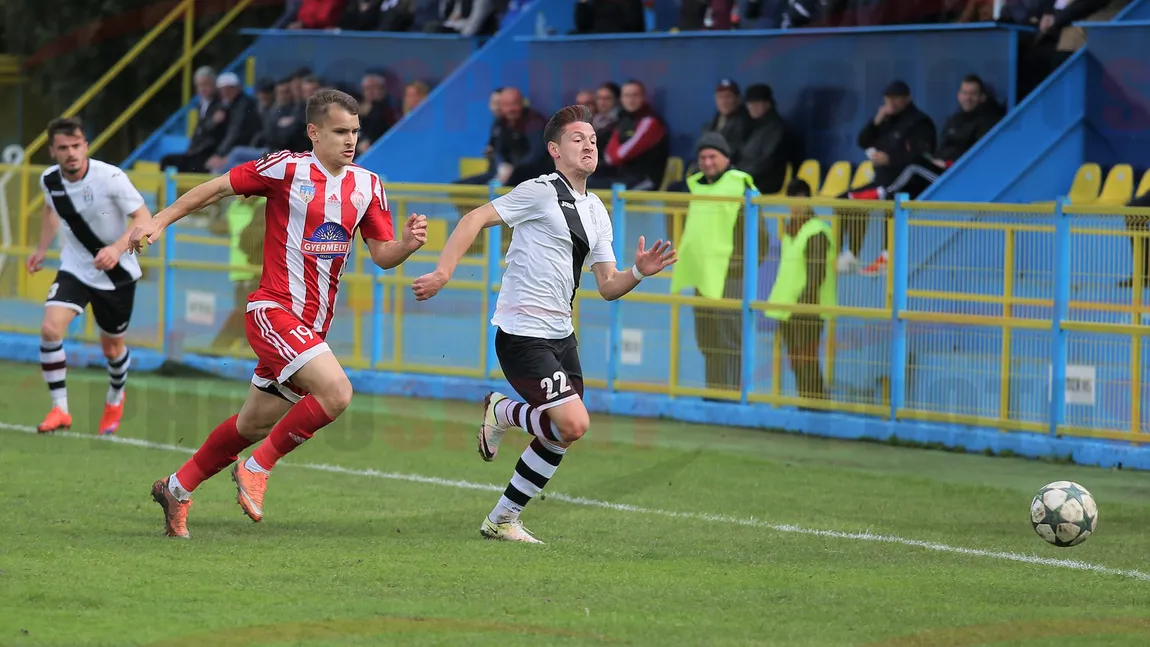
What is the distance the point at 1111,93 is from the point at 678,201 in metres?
4.28

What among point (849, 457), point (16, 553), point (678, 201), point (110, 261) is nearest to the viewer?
point (16, 553)

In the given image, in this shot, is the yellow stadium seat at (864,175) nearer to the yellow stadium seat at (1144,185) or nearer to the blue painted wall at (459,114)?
the yellow stadium seat at (1144,185)

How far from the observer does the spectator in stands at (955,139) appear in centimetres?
1484

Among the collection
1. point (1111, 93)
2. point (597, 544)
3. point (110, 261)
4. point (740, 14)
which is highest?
point (740, 14)

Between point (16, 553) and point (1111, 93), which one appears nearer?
point (16, 553)

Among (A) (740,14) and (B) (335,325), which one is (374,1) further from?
(B) (335,325)

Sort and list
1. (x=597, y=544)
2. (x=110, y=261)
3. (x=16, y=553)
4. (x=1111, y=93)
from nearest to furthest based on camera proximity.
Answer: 1. (x=16, y=553)
2. (x=597, y=544)
3. (x=110, y=261)
4. (x=1111, y=93)

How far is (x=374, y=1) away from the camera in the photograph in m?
21.9

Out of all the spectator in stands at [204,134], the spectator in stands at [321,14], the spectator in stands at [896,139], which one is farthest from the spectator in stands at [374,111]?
the spectator in stands at [896,139]

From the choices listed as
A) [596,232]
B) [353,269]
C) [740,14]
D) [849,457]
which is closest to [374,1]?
[740,14]

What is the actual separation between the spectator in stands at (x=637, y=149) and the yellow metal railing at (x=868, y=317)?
252cm

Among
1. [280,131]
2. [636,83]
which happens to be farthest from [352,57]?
[636,83]

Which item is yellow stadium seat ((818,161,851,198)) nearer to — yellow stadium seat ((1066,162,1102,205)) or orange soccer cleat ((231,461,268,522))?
yellow stadium seat ((1066,162,1102,205))

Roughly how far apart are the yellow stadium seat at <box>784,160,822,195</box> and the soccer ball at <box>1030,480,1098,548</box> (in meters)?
8.23
